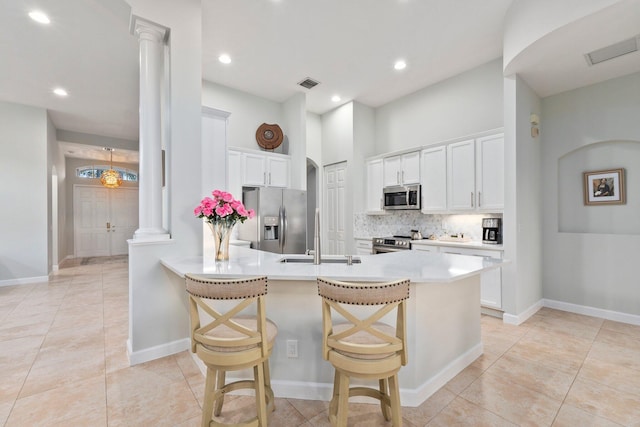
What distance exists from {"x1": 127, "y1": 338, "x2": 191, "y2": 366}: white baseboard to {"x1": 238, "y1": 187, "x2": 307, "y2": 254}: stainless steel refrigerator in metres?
1.93

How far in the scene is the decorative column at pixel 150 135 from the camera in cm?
275

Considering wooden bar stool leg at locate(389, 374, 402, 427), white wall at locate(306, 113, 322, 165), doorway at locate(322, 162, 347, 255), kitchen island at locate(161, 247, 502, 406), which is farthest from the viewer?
white wall at locate(306, 113, 322, 165)

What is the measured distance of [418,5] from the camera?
3137 millimetres

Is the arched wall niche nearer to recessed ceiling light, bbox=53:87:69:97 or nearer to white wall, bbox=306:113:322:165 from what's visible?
white wall, bbox=306:113:322:165

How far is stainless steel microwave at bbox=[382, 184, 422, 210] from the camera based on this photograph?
4879 millimetres

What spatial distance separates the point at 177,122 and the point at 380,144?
4.12 m

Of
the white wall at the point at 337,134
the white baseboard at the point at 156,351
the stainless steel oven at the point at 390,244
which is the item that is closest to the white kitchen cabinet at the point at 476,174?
the stainless steel oven at the point at 390,244

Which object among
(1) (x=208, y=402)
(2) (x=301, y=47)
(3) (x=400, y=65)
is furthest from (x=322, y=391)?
(3) (x=400, y=65)

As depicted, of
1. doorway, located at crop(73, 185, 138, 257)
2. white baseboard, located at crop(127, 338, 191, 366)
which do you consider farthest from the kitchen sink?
doorway, located at crop(73, 185, 138, 257)

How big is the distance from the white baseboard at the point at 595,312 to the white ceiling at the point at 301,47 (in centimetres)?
290

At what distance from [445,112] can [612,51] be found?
2090mm

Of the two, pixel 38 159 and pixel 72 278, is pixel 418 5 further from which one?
pixel 72 278

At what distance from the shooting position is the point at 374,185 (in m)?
5.62

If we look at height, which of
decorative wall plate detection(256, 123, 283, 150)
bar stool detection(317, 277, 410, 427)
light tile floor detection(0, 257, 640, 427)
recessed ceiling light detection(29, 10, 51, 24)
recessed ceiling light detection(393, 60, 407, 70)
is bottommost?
light tile floor detection(0, 257, 640, 427)
